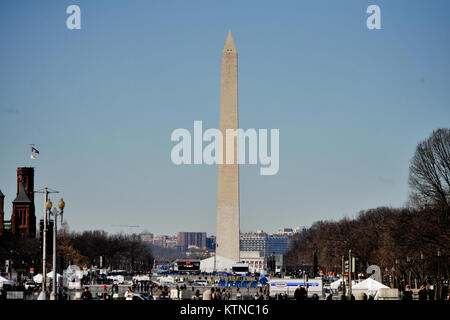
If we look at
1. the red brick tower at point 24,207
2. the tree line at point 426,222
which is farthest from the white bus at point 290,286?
the red brick tower at point 24,207

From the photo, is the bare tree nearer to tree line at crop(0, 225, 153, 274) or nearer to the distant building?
tree line at crop(0, 225, 153, 274)

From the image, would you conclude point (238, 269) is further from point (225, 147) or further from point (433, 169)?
point (433, 169)

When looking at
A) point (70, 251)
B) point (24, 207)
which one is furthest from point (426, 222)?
point (24, 207)

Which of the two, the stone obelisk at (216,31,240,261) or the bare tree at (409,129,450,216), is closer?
the bare tree at (409,129,450,216)

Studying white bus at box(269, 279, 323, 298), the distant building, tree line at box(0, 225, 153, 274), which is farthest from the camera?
the distant building

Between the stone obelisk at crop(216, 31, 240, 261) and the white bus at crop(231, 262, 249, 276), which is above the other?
the stone obelisk at crop(216, 31, 240, 261)

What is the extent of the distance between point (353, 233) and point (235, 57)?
31.6 m

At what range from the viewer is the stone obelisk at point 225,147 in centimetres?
11788

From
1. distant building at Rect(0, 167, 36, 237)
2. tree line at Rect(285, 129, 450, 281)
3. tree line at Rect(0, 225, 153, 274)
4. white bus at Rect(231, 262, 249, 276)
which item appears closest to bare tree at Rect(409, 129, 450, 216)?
tree line at Rect(285, 129, 450, 281)

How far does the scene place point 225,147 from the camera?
119m

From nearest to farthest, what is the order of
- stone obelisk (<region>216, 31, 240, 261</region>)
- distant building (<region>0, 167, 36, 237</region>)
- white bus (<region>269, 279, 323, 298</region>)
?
white bus (<region>269, 279, 323, 298</region>), stone obelisk (<region>216, 31, 240, 261</region>), distant building (<region>0, 167, 36, 237</region>)

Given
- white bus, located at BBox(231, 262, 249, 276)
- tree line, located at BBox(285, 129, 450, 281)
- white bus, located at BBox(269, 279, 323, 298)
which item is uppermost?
tree line, located at BBox(285, 129, 450, 281)

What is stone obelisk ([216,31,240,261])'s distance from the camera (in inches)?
4641
